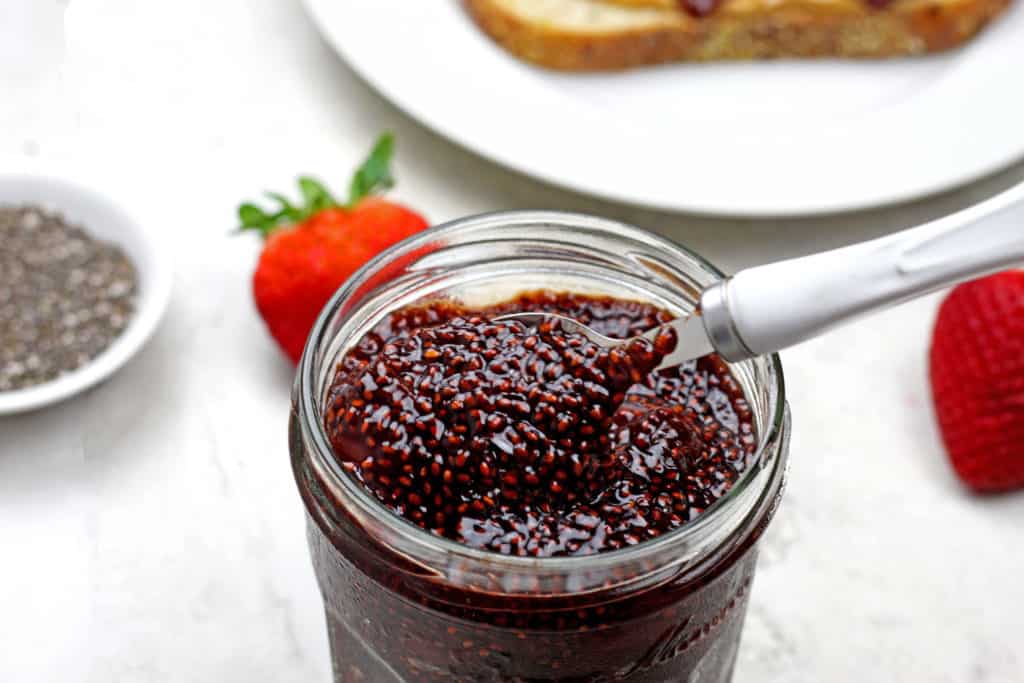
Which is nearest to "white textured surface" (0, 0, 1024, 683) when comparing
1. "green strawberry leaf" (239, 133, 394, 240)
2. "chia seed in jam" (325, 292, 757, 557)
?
"green strawberry leaf" (239, 133, 394, 240)

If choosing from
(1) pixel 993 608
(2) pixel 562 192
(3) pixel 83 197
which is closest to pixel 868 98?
(2) pixel 562 192

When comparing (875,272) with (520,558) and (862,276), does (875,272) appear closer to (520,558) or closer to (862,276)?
(862,276)

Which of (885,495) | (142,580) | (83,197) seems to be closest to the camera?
(142,580)

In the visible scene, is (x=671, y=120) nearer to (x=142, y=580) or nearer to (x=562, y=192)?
(x=562, y=192)

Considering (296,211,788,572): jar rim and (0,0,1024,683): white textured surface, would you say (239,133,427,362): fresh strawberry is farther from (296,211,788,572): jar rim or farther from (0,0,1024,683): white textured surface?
(296,211,788,572): jar rim

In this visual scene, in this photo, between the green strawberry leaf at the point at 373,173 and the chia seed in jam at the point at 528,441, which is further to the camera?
the green strawberry leaf at the point at 373,173

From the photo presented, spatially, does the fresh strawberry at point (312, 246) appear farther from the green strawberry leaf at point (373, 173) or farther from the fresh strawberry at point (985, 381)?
the fresh strawberry at point (985, 381)

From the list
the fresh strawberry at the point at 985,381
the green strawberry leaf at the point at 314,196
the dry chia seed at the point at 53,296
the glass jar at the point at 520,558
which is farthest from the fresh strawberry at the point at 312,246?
the fresh strawberry at the point at 985,381

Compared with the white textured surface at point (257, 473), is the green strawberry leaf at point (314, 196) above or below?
above
